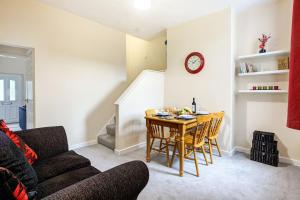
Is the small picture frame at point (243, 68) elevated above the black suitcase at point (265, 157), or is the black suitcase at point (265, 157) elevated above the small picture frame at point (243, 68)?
the small picture frame at point (243, 68)

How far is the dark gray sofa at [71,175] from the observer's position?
0.88 m

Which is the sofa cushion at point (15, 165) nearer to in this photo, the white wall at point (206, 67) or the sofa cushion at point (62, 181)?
the sofa cushion at point (62, 181)

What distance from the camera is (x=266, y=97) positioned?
118 inches

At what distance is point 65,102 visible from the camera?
10.9 ft

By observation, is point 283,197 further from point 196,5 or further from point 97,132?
point 97,132

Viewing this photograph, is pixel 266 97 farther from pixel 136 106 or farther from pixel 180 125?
pixel 136 106

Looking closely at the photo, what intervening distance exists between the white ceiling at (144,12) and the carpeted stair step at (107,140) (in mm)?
2559

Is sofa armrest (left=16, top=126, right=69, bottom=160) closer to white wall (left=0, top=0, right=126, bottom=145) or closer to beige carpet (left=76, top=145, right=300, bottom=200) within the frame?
beige carpet (left=76, top=145, right=300, bottom=200)

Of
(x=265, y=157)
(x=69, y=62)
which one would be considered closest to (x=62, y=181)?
(x=69, y=62)

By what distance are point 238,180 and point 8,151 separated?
248 cm

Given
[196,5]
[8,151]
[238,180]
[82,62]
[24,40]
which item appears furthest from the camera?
[82,62]

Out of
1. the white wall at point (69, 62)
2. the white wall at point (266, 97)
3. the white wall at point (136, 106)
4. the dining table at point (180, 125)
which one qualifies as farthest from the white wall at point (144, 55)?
the dining table at point (180, 125)

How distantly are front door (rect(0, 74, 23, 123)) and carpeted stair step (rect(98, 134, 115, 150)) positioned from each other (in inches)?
199

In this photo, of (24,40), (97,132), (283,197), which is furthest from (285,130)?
(24,40)
